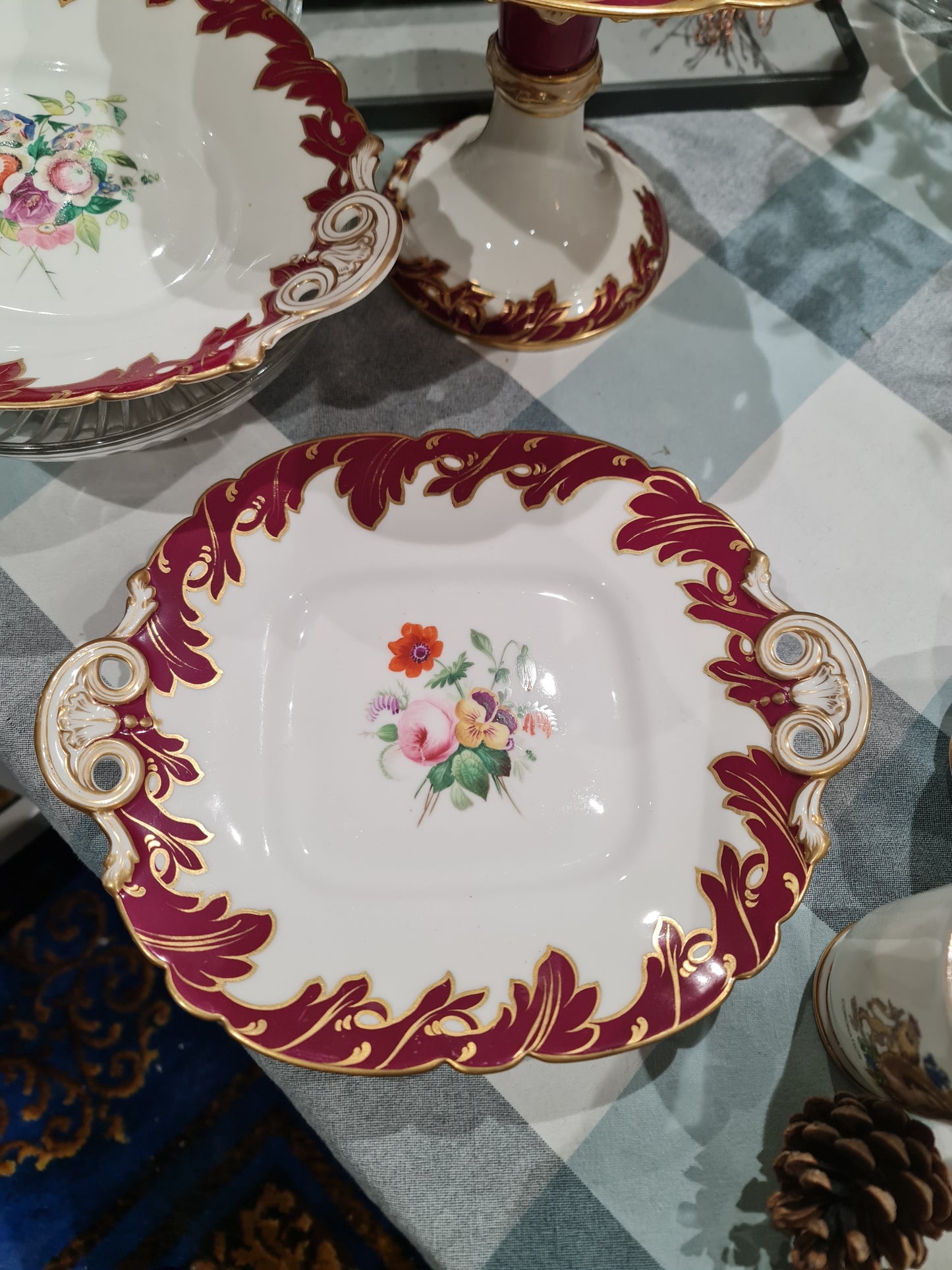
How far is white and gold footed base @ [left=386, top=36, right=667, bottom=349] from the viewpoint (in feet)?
2.09

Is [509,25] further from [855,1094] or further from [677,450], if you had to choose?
[855,1094]

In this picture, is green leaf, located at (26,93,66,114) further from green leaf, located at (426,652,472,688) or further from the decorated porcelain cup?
the decorated porcelain cup

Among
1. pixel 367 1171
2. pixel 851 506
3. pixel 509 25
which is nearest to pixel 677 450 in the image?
pixel 851 506

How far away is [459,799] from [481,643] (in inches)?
3.7

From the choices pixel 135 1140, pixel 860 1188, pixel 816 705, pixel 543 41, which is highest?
pixel 543 41

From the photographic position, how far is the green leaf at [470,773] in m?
0.54

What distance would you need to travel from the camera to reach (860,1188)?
0.43 meters

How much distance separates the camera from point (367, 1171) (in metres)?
0.50

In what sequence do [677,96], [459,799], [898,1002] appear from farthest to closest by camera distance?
[677,96] → [459,799] → [898,1002]

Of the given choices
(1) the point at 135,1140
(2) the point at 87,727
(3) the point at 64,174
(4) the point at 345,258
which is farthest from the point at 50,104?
(1) the point at 135,1140

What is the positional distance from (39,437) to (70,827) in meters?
0.23

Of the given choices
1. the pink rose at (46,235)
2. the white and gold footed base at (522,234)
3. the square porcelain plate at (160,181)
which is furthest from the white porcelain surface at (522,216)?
the pink rose at (46,235)

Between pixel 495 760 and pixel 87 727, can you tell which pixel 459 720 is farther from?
pixel 87 727

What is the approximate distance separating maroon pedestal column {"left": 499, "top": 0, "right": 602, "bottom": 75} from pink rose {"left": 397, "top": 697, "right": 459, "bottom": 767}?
38 cm
